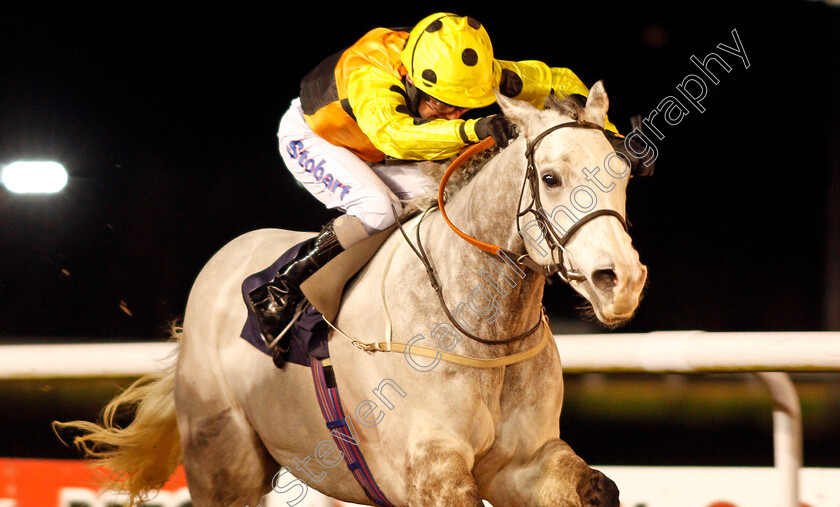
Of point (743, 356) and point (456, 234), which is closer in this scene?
point (456, 234)

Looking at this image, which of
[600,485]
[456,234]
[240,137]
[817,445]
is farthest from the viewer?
[817,445]

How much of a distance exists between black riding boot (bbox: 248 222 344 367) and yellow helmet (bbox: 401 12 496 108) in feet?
1.78

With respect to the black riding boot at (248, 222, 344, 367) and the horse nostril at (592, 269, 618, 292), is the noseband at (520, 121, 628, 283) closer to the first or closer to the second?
the horse nostril at (592, 269, 618, 292)

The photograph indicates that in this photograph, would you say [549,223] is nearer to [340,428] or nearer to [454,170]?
[454,170]

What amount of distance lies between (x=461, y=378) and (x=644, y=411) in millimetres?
7540

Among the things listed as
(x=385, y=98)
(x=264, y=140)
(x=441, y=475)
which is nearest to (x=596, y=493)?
(x=441, y=475)

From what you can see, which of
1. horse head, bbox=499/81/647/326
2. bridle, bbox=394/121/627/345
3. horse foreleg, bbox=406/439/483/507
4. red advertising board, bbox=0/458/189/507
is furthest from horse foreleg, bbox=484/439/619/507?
red advertising board, bbox=0/458/189/507

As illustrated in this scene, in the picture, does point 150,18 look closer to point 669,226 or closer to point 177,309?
point 177,309

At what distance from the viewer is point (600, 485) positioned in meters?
2.06

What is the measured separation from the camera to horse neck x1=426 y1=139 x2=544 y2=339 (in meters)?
2.13

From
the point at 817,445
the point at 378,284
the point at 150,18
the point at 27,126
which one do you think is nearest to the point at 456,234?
the point at 378,284

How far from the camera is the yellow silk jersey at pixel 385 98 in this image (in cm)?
221

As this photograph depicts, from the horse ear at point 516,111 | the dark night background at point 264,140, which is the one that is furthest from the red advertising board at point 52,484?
the dark night background at point 264,140

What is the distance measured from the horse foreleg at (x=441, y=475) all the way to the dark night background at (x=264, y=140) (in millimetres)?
3735
